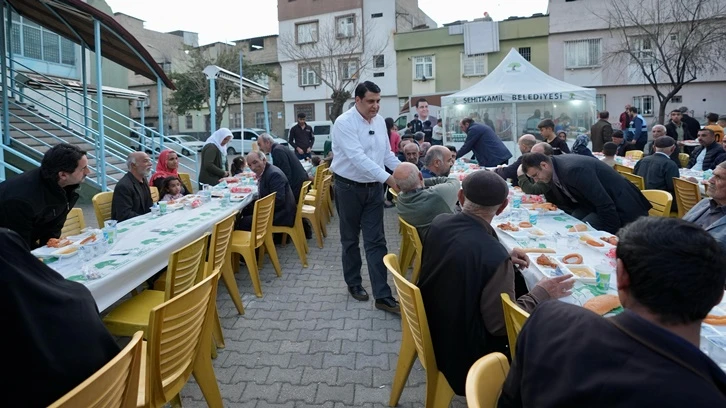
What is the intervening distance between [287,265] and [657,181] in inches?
183

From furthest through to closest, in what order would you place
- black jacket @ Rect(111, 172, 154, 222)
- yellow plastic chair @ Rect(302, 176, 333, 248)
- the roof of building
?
the roof of building → yellow plastic chair @ Rect(302, 176, 333, 248) → black jacket @ Rect(111, 172, 154, 222)

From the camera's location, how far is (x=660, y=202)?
461cm

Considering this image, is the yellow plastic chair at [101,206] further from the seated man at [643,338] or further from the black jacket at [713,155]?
the black jacket at [713,155]

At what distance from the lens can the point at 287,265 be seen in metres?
5.84

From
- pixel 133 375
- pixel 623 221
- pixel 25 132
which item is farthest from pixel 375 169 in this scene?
pixel 25 132

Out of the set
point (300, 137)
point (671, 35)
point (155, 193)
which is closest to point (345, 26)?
point (671, 35)

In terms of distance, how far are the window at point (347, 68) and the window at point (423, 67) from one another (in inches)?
134

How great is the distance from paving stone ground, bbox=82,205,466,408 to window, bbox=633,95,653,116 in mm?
23267

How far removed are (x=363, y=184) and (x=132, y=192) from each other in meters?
2.34

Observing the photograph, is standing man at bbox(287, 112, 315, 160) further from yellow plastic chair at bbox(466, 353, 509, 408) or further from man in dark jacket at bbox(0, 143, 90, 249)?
yellow plastic chair at bbox(466, 353, 509, 408)

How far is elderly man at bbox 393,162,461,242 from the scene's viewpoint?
3.84 meters

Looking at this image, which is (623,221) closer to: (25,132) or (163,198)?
(163,198)

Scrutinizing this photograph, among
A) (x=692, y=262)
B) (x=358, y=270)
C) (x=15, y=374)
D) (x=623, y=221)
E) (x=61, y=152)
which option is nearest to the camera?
(x=692, y=262)

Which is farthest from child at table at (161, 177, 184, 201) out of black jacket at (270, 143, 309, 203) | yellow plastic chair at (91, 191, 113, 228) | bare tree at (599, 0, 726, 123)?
bare tree at (599, 0, 726, 123)
